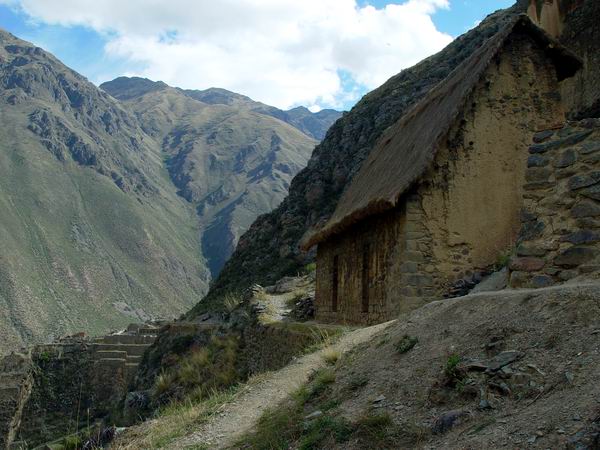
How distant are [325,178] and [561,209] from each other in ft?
107

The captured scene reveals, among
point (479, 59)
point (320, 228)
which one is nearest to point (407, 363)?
point (479, 59)

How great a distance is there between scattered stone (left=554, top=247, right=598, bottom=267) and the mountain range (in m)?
54.0

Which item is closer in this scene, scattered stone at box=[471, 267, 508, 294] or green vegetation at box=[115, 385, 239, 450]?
green vegetation at box=[115, 385, 239, 450]

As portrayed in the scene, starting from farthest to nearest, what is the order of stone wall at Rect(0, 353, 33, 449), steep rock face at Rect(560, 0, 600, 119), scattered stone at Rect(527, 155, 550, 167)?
stone wall at Rect(0, 353, 33, 449) < steep rock face at Rect(560, 0, 600, 119) < scattered stone at Rect(527, 155, 550, 167)

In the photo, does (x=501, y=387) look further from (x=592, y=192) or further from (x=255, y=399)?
(x=255, y=399)

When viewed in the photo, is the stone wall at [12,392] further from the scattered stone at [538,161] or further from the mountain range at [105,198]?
the mountain range at [105,198]

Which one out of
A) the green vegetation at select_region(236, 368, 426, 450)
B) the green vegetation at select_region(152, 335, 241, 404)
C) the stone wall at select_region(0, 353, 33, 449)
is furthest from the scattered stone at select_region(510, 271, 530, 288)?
the stone wall at select_region(0, 353, 33, 449)

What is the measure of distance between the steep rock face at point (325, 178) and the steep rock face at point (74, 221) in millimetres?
25344

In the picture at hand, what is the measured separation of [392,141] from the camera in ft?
52.5

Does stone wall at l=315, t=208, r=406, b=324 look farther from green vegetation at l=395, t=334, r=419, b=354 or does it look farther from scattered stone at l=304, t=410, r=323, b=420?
scattered stone at l=304, t=410, r=323, b=420

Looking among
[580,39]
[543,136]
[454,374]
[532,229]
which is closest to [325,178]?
[580,39]

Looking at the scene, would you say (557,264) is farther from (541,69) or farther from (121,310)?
(121,310)

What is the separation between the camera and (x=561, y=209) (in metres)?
7.15

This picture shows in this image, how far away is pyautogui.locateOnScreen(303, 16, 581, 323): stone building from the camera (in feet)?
38.4
